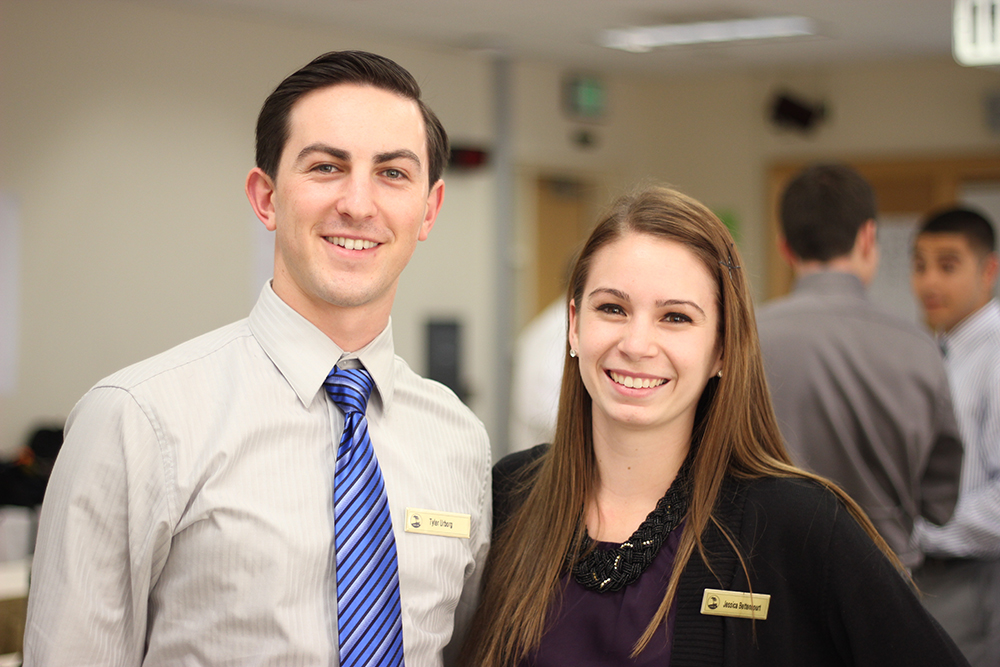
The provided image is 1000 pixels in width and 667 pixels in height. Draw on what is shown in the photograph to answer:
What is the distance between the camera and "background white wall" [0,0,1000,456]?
4.62m

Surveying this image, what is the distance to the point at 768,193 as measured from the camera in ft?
23.7

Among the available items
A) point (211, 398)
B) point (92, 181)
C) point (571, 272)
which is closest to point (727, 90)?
point (92, 181)

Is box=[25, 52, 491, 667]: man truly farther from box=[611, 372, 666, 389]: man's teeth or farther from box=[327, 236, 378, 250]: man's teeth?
box=[611, 372, 666, 389]: man's teeth

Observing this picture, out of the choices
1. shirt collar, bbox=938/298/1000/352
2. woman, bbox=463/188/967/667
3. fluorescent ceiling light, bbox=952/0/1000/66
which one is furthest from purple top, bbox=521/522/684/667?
fluorescent ceiling light, bbox=952/0/1000/66

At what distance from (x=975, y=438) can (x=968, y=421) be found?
58mm

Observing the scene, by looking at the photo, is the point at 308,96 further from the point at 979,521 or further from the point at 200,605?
the point at 979,521

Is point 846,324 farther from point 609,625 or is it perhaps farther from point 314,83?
point 314,83

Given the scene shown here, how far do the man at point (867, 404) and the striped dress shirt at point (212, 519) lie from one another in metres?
1.30

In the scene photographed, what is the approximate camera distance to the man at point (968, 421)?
8.62 ft

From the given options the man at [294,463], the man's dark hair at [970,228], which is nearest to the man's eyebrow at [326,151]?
the man at [294,463]

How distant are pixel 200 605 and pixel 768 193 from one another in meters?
6.46

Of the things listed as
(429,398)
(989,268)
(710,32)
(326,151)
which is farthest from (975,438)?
(710,32)

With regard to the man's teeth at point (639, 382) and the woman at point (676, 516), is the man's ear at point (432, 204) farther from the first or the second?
the man's teeth at point (639, 382)

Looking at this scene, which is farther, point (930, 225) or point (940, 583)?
point (930, 225)
